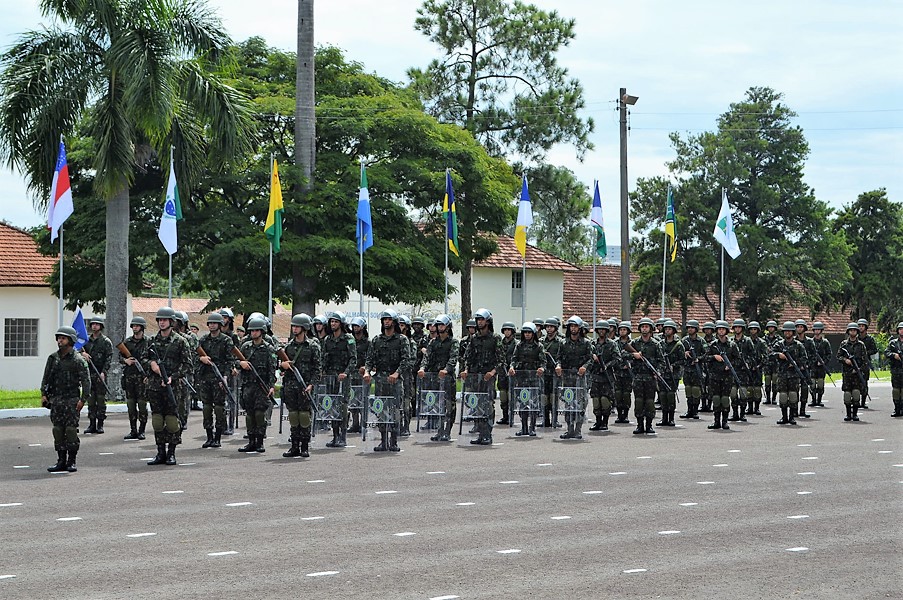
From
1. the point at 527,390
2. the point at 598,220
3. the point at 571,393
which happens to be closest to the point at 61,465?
the point at 527,390

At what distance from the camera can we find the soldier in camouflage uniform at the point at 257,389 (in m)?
17.4

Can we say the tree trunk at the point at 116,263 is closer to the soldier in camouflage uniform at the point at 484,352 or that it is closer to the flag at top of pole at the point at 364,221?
the flag at top of pole at the point at 364,221

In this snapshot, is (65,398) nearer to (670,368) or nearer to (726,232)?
(670,368)

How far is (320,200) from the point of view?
3188 cm

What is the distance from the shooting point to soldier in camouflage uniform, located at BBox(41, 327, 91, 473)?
1521 cm

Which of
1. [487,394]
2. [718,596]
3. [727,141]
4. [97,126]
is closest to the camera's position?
[718,596]

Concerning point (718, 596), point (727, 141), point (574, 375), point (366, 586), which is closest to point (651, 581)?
point (718, 596)

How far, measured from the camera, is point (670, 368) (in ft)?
74.9

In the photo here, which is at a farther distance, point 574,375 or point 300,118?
point 300,118

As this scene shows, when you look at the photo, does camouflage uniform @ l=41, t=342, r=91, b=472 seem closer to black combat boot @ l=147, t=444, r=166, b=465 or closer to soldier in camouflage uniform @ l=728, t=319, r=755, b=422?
black combat boot @ l=147, t=444, r=166, b=465

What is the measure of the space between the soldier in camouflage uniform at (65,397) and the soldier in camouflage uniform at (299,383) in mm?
2910

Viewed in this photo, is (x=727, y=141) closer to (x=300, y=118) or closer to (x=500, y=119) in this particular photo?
(x=500, y=119)

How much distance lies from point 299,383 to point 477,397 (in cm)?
310

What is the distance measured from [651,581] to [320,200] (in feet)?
79.2
